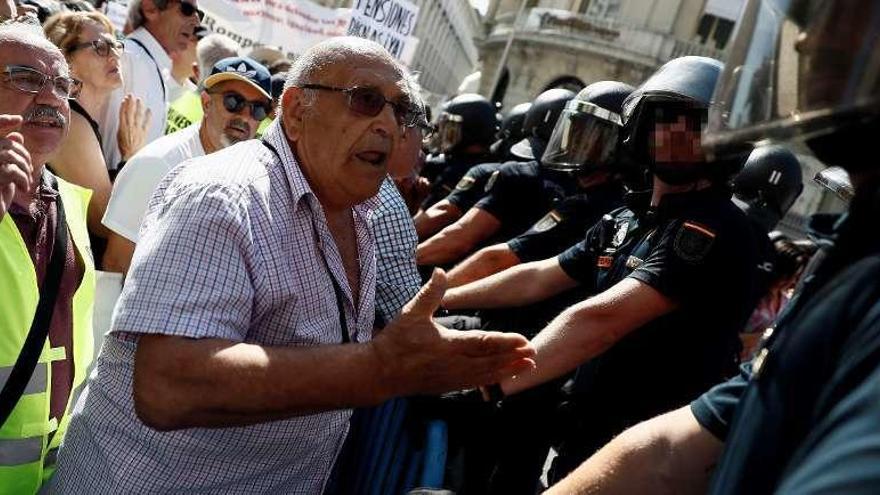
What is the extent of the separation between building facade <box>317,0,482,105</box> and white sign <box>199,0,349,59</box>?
106ft

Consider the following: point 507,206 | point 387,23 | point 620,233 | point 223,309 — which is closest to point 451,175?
point 507,206

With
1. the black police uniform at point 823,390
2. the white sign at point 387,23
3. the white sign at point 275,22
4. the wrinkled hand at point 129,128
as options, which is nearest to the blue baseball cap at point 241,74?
the wrinkled hand at point 129,128

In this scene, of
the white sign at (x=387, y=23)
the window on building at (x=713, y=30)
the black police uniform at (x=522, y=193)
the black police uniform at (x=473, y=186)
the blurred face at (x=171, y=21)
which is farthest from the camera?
the window on building at (x=713, y=30)

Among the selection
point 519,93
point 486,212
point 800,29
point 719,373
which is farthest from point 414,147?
point 519,93

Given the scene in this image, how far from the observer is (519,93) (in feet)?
96.8

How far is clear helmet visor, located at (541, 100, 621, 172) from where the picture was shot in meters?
3.47

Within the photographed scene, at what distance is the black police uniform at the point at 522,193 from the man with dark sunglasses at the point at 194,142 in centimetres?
138

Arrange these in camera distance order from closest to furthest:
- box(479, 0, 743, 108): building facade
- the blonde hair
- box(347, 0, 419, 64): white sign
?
the blonde hair → box(347, 0, 419, 64): white sign → box(479, 0, 743, 108): building facade

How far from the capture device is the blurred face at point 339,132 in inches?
66.6

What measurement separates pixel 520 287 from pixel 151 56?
263 centimetres

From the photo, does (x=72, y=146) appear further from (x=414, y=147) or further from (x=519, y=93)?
(x=519, y=93)

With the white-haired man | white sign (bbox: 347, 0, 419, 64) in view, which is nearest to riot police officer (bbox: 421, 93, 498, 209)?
white sign (bbox: 347, 0, 419, 64)

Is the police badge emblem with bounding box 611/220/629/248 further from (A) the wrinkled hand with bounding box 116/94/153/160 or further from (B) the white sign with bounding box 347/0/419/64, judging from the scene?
(B) the white sign with bounding box 347/0/419/64

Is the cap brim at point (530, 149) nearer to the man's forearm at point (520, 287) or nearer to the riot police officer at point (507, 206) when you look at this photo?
the riot police officer at point (507, 206)
